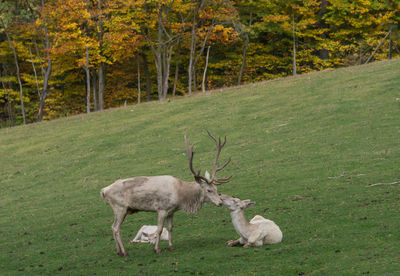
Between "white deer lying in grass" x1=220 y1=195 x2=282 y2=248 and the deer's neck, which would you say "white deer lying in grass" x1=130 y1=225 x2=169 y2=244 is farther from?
the deer's neck

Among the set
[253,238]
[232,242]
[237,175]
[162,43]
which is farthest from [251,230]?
[162,43]

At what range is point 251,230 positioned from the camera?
912 cm

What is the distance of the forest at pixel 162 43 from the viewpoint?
39.5 meters

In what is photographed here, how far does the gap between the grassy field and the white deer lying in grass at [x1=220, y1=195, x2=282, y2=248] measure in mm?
232

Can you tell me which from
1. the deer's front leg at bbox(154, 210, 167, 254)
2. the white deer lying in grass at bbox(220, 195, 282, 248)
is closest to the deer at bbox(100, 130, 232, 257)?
the deer's front leg at bbox(154, 210, 167, 254)

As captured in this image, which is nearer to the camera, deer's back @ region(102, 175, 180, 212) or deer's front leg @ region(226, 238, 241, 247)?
deer's back @ region(102, 175, 180, 212)

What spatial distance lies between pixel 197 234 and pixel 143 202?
193 cm

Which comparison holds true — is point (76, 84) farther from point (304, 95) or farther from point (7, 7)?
point (304, 95)

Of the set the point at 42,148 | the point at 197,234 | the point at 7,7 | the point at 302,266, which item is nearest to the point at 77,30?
the point at 7,7

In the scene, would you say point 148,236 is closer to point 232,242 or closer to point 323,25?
point 232,242

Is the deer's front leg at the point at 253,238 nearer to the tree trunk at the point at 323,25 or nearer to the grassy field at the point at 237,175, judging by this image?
the grassy field at the point at 237,175

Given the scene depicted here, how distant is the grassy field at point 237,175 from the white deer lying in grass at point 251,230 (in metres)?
0.23

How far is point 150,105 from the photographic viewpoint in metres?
34.9

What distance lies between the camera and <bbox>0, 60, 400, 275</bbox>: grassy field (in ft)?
28.4
